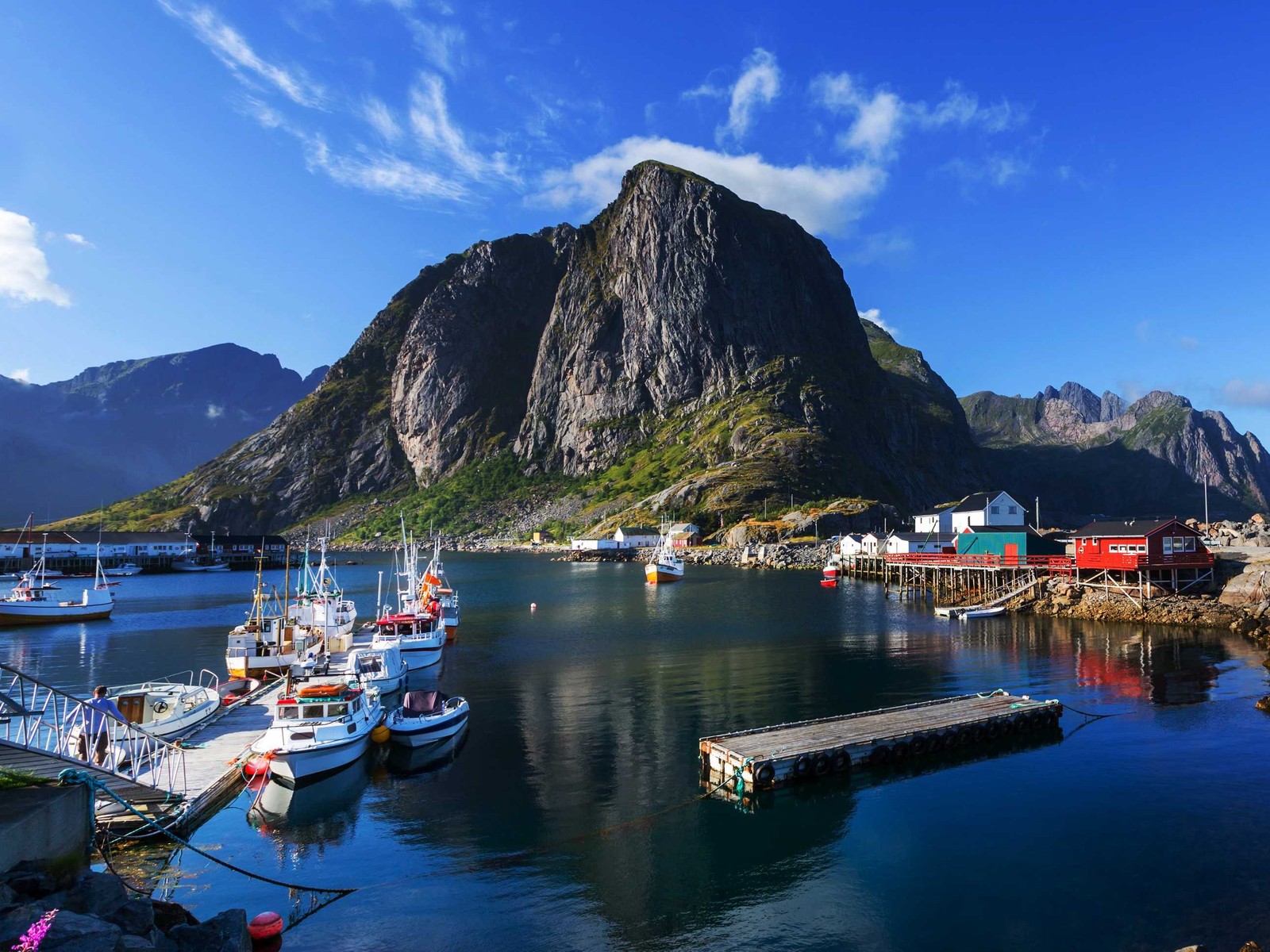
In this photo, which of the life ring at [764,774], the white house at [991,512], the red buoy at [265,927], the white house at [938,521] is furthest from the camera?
the white house at [938,521]

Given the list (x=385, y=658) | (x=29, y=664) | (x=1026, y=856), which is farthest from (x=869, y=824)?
(x=29, y=664)

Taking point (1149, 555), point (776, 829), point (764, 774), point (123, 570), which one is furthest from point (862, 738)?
point (123, 570)

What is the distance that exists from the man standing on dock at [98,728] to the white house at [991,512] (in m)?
112

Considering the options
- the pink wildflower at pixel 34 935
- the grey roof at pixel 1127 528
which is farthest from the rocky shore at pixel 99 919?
the grey roof at pixel 1127 528

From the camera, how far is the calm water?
21.4 m

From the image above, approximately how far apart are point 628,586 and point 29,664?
83.2 metres

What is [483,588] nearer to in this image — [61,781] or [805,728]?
[805,728]

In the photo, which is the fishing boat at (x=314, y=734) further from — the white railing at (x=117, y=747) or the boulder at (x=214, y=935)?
the boulder at (x=214, y=935)

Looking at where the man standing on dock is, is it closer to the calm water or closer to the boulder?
the calm water

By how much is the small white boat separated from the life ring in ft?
573

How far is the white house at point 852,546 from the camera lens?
143375 mm

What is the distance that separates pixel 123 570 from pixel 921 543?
568ft

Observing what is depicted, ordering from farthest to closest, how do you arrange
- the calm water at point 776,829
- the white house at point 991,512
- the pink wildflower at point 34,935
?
the white house at point 991,512 → the calm water at point 776,829 → the pink wildflower at point 34,935

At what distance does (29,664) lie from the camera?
206 ft
